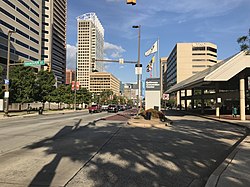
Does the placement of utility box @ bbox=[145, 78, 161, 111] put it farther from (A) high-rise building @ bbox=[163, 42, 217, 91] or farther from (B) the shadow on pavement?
(A) high-rise building @ bbox=[163, 42, 217, 91]

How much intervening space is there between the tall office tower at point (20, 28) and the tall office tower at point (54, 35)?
90.6 ft

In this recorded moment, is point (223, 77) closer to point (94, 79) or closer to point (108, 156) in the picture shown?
point (108, 156)

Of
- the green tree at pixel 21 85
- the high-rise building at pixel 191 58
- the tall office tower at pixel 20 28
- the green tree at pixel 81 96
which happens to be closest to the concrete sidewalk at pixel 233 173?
the green tree at pixel 21 85

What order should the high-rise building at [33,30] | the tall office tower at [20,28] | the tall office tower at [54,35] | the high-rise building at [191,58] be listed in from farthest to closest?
1. the high-rise building at [191,58]
2. the tall office tower at [54,35]
3. the high-rise building at [33,30]
4. the tall office tower at [20,28]

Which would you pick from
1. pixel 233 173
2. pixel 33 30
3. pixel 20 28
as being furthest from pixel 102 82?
pixel 233 173

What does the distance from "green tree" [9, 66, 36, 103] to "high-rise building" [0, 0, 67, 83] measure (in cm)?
1286

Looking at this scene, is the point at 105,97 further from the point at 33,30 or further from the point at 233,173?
the point at 233,173

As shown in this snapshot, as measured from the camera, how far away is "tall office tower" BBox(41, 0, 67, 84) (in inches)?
5226

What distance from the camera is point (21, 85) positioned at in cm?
4519

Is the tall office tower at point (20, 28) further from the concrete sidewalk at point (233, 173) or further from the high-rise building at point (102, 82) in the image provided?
the concrete sidewalk at point (233, 173)

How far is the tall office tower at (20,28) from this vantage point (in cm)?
7806

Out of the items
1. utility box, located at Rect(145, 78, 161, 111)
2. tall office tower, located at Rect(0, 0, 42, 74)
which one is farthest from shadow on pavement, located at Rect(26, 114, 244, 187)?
tall office tower, located at Rect(0, 0, 42, 74)

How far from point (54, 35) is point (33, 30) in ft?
148

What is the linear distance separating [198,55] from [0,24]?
111131mm
